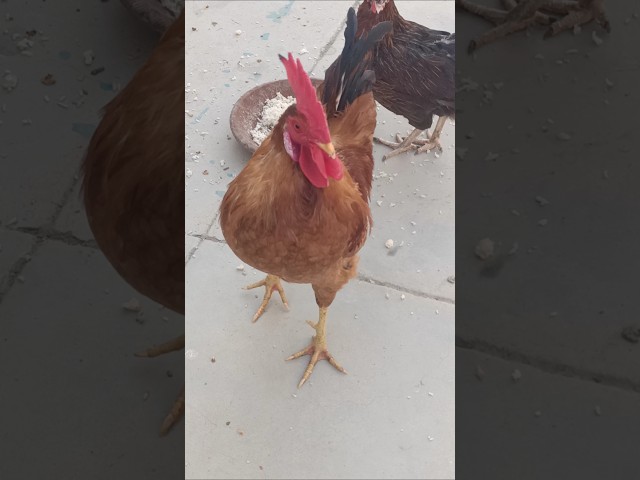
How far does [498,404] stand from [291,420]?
0.65 metres

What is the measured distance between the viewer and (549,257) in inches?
86.6

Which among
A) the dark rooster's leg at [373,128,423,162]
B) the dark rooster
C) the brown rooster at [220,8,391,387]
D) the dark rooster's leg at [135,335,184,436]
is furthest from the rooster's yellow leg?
the dark rooster

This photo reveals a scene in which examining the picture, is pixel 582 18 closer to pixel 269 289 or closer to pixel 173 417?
pixel 269 289

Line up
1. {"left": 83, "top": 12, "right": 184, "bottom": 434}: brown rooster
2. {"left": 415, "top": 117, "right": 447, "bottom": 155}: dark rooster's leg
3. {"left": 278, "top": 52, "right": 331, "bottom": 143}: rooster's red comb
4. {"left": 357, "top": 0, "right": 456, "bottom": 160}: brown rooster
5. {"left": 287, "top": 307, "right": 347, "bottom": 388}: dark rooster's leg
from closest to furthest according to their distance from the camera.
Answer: {"left": 83, "top": 12, "right": 184, "bottom": 434}: brown rooster → {"left": 278, "top": 52, "right": 331, "bottom": 143}: rooster's red comb → {"left": 287, "top": 307, "right": 347, "bottom": 388}: dark rooster's leg → {"left": 357, "top": 0, "right": 456, "bottom": 160}: brown rooster → {"left": 415, "top": 117, "right": 447, "bottom": 155}: dark rooster's leg

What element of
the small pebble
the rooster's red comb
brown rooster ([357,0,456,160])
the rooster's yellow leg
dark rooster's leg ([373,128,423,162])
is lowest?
the rooster's yellow leg

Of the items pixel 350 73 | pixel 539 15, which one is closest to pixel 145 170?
pixel 350 73

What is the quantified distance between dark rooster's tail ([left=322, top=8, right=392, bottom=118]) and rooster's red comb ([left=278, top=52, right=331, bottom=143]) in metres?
0.47

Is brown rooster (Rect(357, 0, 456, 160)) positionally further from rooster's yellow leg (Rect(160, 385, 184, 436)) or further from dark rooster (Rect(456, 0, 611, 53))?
rooster's yellow leg (Rect(160, 385, 184, 436))

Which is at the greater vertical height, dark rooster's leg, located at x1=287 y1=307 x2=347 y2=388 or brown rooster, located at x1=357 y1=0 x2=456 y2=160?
brown rooster, located at x1=357 y1=0 x2=456 y2=160

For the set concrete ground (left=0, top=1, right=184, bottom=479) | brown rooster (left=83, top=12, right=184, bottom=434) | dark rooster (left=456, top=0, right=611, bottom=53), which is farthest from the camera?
dark rooster (left=456, top=0, right=611, bottom=53)

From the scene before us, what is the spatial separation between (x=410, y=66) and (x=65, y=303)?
1455mm

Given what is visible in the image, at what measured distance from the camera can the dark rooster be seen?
9.68 ft

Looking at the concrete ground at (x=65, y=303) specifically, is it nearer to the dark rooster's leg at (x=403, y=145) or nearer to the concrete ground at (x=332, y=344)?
the concrete ground at (x=332, y=344)

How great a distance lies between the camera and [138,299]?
2.00m
